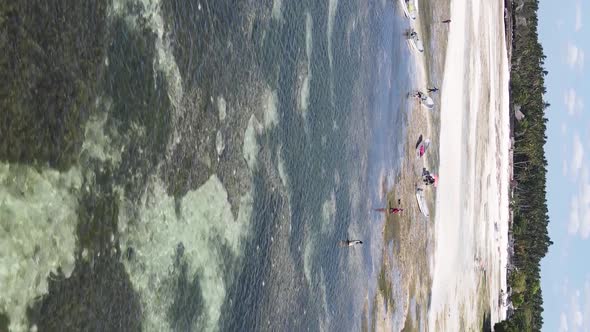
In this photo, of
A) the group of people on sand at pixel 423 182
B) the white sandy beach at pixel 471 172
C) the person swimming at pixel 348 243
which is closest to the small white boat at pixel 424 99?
the group of people on sand at pixel 423 182

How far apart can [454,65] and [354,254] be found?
105 ft

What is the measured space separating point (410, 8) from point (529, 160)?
57.0 m

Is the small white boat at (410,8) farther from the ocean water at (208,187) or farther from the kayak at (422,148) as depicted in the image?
the ocean water at (208,187)

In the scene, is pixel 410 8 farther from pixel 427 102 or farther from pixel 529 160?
pixel 529 160

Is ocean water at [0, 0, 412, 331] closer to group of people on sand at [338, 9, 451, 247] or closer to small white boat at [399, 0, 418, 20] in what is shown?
group of people on sand at [338, 9, 451, 247]

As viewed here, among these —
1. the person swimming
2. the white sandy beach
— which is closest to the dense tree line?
the white sandy beach

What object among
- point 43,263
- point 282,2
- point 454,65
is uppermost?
point 454,65

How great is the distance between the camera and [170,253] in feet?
76.2

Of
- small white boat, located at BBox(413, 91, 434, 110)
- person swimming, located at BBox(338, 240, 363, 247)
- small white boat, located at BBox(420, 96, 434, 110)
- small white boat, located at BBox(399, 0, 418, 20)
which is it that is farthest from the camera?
small white boat, located at BBox(420, 96, 434, 110)

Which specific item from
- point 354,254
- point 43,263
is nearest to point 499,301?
point 354,254

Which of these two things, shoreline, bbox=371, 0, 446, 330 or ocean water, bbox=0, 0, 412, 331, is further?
shoreline, bbox=371, 0, 446, 330

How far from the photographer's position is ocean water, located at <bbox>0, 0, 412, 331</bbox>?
18312 mm

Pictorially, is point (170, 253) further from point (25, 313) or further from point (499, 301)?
point (499, 301)

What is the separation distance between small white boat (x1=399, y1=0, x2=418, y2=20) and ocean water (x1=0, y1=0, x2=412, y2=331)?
34.0 ft
